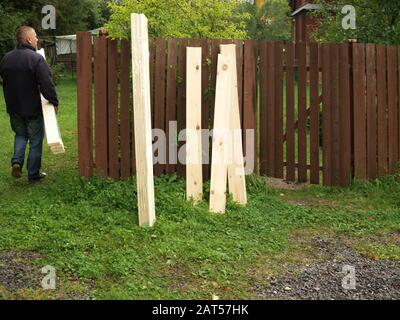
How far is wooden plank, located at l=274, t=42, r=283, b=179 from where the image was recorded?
6883 mm

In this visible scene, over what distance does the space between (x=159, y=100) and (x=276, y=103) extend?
1530mm

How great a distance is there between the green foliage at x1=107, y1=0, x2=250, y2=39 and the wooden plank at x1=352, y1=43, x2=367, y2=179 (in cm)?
342

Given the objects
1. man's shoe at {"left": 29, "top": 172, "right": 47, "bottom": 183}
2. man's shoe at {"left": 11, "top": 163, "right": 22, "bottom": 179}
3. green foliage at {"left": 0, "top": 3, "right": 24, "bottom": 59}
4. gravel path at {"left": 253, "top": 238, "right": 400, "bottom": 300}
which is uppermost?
green foliage at {"left": 0, "top": 3, "right": 24, "bottom": 59}

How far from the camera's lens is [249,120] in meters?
6.66

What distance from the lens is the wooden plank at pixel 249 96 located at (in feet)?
21.8

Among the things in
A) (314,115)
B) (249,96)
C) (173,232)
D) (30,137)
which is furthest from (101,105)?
(314,115)

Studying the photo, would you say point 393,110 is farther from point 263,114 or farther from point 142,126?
point 142,126

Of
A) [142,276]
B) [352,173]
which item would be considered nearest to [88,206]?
[142,276]

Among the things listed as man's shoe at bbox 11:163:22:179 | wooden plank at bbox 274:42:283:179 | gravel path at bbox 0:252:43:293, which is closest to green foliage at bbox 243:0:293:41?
wooden plank at bbox 274:42:283:179

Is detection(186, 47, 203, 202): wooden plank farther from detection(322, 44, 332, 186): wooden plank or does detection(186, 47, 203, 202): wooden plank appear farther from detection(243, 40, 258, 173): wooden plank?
detection(322, 44, 332, 186): wooden plank

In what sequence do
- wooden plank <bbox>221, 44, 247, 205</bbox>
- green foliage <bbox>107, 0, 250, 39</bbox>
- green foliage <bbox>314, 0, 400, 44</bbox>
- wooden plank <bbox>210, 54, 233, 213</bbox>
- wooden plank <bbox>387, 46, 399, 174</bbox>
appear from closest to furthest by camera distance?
wooden plank <bbox>210, 54, 233, 213</bbox> → wooden plank <bbox>221, 44, 247, 205</bbox> → wooden plank <bbox>387, 46, 399, 174</bbox> → green foliage <bbox>314, 0, 400, 44</bbox> → green foliage <bbox>107, 0, 250, 39</bbox>

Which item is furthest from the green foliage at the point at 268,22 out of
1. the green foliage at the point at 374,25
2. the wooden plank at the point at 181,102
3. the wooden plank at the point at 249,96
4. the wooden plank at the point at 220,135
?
the wooden plank at the point at 220,135
